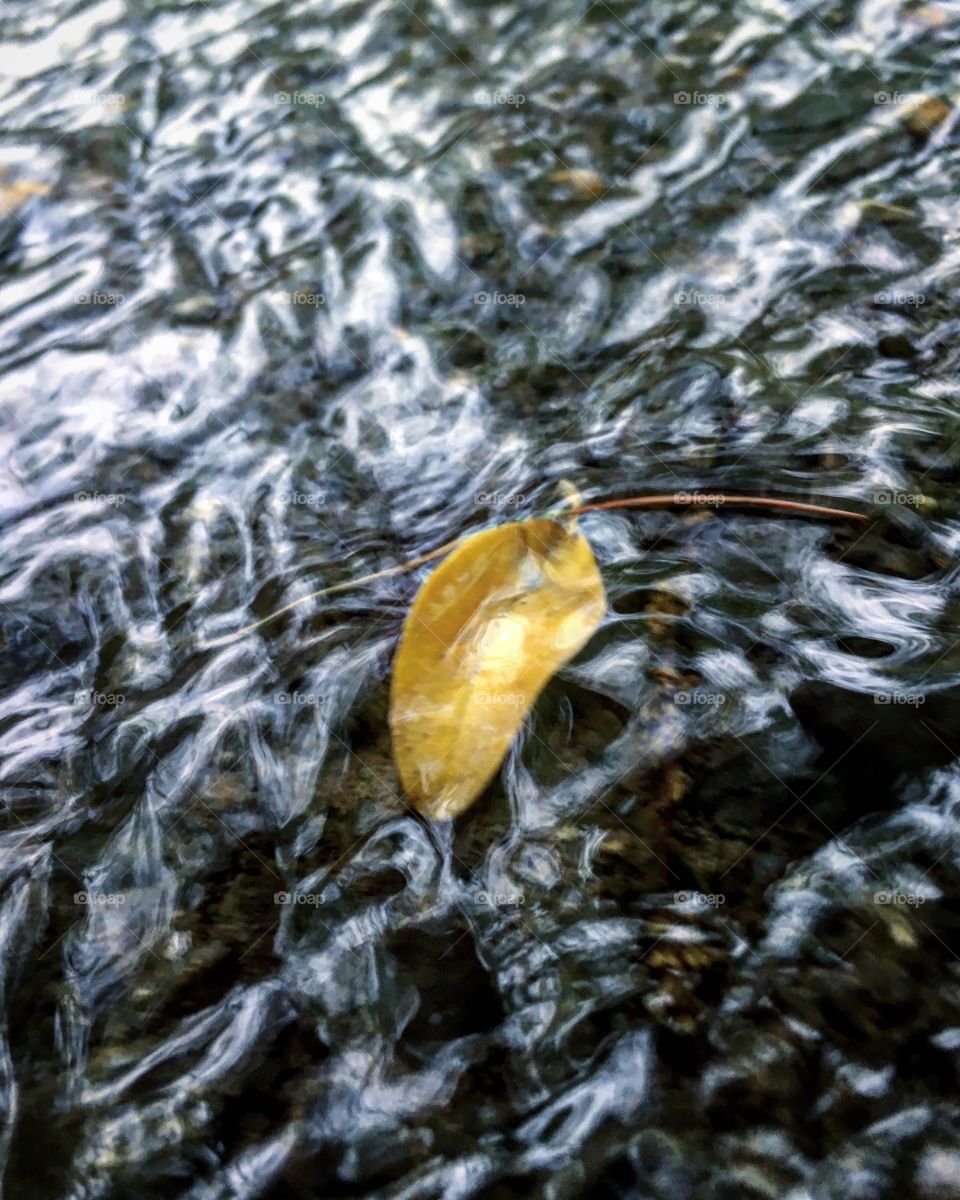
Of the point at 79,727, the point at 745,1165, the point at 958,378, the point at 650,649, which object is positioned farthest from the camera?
the point at 958,378

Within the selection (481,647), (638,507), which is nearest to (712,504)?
(638,507)

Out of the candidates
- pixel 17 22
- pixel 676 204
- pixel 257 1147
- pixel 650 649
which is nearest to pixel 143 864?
pixel 257 1147

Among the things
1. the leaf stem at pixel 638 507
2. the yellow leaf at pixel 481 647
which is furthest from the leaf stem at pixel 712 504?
the yellow leaf at pixel 481 647

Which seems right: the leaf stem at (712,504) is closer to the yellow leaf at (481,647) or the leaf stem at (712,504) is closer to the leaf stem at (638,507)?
the leaf stem at (638,507)

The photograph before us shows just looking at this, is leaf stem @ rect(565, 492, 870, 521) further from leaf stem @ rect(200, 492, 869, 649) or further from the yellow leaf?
the yellow leaf

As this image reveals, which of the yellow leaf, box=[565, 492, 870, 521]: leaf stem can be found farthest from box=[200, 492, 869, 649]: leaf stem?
the yellow leaf

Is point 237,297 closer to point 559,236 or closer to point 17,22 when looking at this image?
point 559,236
